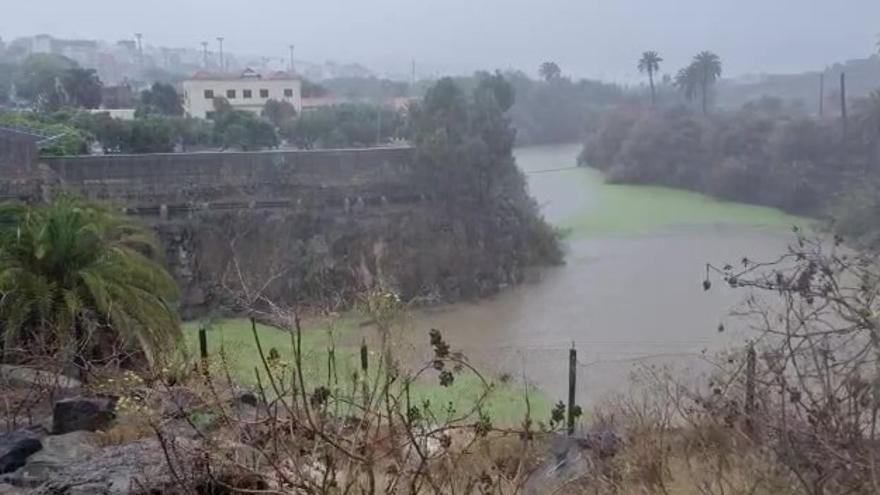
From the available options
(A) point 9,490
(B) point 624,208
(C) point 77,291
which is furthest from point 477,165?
(A) point 9,490

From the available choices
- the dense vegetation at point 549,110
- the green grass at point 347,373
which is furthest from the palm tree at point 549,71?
the green grass at point 347,373

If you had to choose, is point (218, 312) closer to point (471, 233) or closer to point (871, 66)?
point (471, 233)

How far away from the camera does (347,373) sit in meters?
3.84

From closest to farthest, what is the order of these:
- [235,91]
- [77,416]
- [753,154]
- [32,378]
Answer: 1. [77,416]
2. [32,378]
3. [753,154]
4. [235,91]

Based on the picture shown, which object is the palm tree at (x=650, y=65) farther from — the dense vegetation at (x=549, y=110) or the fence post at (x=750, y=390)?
the fence post at (x=750, y=390)

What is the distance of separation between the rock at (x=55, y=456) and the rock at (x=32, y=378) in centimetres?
69

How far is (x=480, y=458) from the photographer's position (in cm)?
341

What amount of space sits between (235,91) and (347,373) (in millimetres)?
16435

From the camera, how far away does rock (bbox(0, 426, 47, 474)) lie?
3014 mm

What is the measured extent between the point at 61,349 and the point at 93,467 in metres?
1.63

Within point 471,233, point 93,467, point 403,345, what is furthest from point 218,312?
point 93,467

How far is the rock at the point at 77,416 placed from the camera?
139 inches

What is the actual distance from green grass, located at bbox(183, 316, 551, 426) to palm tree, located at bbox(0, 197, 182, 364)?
0.35 m

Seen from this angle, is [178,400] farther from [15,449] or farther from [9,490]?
[15,449]
